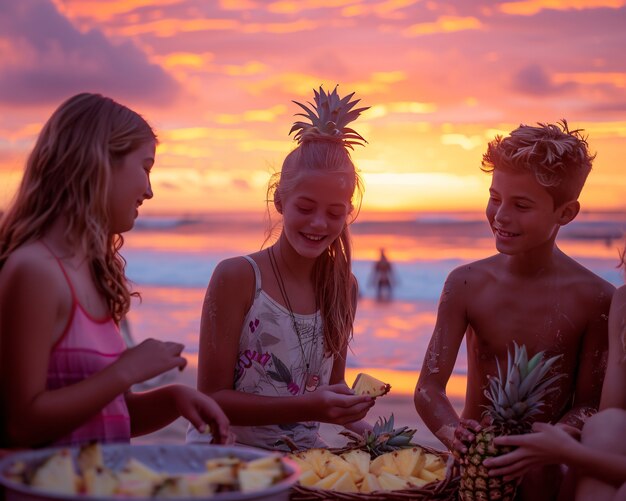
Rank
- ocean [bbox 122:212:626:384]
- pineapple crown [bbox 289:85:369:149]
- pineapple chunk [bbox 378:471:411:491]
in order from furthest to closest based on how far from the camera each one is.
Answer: ocean [bbox 122:212:626:384] → pineapple crown [bbox 289:85:369:149] → pineapple chunk [bbox 378:471:411:491]

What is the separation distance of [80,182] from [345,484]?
149cm

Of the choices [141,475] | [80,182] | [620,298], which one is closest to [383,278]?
[620,298]

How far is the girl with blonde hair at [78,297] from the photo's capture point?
2641mm

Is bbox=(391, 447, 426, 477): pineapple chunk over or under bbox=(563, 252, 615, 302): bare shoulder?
under

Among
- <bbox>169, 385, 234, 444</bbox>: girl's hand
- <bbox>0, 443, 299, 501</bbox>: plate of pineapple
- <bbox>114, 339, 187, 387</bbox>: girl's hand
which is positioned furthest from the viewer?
<bbox>169, 385, 234, 444</bbox>: girl's hand

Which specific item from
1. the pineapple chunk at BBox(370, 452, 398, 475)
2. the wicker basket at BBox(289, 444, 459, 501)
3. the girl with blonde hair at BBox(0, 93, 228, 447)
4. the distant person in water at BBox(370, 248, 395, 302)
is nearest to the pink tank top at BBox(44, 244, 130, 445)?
the girl with blonde hair at BBox(0, 93, 228, 447)

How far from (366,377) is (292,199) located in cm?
A: 96

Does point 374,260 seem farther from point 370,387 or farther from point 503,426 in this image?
point 503,426

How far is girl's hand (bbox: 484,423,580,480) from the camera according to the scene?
3.16 metres

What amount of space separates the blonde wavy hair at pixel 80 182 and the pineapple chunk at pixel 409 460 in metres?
1.28

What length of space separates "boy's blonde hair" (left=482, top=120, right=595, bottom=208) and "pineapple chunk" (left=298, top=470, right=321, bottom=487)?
174 cm

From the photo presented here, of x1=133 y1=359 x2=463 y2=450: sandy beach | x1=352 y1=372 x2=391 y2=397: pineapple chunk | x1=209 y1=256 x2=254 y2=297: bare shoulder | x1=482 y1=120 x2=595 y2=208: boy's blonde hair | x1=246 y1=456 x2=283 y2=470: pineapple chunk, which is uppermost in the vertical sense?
x1=482 y1=120 x2=595 y2=208: boy's blonde hair

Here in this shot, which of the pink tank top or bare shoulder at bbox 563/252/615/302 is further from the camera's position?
bare shoulder at bbox 563/252/615/302

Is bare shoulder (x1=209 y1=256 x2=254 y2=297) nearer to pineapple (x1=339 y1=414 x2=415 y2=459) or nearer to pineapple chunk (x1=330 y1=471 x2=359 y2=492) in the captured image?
pineapple (x1=339 y1=414 x2=415 y2=459)
